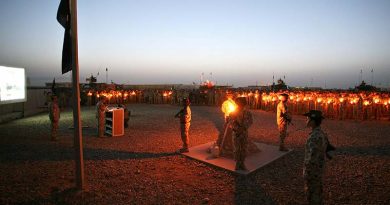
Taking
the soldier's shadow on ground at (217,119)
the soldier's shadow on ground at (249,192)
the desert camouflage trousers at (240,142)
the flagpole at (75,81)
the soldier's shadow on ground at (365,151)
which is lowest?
the soldier's shadow on ground at (249,192)

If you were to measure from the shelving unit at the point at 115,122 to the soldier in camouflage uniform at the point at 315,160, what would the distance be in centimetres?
1010

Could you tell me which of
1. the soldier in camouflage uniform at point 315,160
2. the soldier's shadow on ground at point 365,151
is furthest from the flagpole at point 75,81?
the soldier's shadow on ground at point 365,151

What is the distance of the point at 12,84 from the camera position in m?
16.0

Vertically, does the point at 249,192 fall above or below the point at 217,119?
below

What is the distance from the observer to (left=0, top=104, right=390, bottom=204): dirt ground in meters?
5.76

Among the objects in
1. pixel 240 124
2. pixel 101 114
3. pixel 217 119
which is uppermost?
pixel 240 124

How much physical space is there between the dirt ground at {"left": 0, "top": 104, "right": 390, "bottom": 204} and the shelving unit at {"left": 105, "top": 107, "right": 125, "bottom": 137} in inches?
34.7

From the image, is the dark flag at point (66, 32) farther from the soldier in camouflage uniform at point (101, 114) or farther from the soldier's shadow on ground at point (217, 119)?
the soldier's shadow on ground at point (217, 119)

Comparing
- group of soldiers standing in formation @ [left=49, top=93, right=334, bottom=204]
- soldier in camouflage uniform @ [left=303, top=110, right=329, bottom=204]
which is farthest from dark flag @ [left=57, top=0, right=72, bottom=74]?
soldier in camouflage uniform @ [left=303, top=110, right=329, bottom=204]

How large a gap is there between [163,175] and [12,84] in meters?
14.4

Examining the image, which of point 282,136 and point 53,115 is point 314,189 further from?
point 53,115

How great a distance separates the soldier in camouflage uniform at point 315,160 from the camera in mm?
4688

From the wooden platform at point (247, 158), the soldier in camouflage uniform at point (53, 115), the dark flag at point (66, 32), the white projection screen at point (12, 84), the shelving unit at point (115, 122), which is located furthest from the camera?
the white projection screen at point (12, 84)

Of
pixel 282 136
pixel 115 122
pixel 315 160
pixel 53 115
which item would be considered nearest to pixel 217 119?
pixel 115 122
